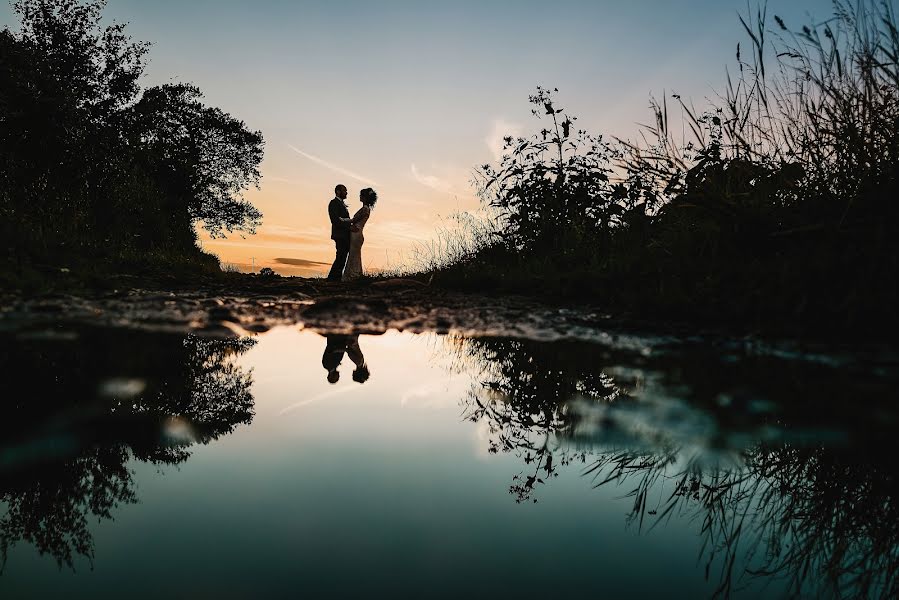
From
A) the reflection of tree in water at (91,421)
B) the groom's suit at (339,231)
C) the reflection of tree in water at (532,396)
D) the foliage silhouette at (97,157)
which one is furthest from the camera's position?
the groom's suit at (339,231)

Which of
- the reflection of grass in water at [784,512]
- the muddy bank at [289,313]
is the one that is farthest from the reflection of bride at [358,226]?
the reflection of grass in water at [784,512]

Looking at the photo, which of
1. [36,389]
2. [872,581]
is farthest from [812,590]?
[36,389]

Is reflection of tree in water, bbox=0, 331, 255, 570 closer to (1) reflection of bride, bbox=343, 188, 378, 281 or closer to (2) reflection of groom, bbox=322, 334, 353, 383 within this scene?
(2) reflection of groom, bbox=322, 334, 353, 383

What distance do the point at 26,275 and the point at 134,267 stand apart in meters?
3.38

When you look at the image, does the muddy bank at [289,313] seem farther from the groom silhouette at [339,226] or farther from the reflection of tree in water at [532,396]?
the groom silhouette at [339,226]

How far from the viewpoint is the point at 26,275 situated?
452 cm

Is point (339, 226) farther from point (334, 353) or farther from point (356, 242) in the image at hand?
point (334, 353)

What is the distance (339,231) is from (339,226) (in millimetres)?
144

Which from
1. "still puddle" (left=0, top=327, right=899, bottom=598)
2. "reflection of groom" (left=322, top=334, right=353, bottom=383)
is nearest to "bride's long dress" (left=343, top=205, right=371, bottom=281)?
"reflection of groom" (left=322, top=334, right=353, bottom=383)

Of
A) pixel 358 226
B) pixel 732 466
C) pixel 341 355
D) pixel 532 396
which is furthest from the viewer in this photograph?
pixel 358 226

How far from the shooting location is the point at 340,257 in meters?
13.5

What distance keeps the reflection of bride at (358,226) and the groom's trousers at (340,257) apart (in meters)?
0.31

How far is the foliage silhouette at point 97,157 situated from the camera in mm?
8703

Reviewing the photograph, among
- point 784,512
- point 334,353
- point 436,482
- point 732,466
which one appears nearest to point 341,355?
point 334,353
